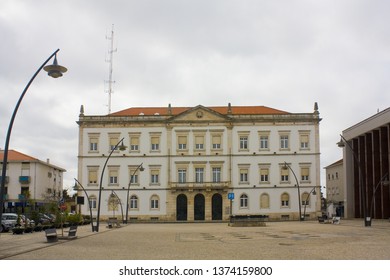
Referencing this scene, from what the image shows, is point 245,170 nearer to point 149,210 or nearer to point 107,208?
point 149,210

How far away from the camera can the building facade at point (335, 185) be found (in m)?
82.0

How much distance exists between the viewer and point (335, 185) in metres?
87.0

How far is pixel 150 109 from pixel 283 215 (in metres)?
22.9

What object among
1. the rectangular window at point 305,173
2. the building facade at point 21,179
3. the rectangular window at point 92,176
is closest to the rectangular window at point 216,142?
the rectangular window at point 305,173

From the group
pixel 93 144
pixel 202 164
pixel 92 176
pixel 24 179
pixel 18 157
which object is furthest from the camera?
pixel 18 157

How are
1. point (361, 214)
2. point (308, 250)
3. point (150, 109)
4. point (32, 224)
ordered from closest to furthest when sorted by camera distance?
1. point (308, 250)
2. point (32, 224)
3. point (361, 214)
4. point (150, 109)

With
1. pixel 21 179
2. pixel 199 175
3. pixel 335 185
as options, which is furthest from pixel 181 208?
pixel 335 185

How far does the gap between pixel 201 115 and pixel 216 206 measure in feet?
36.9

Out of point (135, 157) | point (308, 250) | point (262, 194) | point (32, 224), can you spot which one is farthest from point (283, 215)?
point (308, 250)

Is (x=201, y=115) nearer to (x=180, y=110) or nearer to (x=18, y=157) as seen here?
(x=180, y=110)

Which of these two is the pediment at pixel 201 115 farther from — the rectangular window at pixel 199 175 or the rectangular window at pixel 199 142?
the rectangular window at pixel 199 175

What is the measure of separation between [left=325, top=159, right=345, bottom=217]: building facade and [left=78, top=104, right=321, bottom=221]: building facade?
18369 mm

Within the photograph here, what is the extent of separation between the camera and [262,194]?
63938 mm

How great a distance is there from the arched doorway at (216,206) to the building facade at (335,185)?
2291cm
